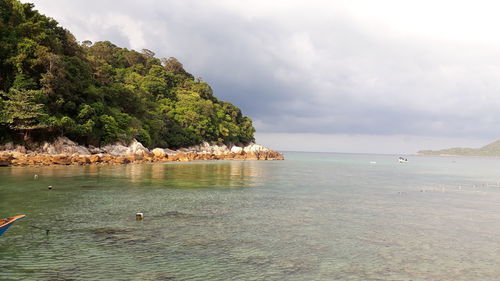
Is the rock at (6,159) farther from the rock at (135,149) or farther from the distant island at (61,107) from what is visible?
the rock at (135,149)

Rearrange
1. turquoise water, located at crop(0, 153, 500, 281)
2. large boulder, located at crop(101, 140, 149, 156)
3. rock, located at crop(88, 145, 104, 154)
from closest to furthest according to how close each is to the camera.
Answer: turquoise water, located at crop(0, 153, 500, 281)
rock, located at crop(88, 145, 104, 154)
large boulder, located at crop(101, 140, 149, 156)

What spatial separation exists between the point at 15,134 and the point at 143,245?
53334 millimetres

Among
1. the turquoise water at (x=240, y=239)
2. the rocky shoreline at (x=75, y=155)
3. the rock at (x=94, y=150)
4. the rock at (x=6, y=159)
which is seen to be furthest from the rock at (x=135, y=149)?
the turquoise water at (x=240, y=239)

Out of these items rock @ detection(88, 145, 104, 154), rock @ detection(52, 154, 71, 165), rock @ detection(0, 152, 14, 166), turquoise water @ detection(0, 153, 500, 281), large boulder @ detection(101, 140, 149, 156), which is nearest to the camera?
turquoise water @ detection(0, 153, 500, 281)

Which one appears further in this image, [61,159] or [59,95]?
[59,95]

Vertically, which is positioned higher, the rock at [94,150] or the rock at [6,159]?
the rock at [94,150]

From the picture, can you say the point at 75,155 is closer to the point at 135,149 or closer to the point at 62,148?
the point at 62,148

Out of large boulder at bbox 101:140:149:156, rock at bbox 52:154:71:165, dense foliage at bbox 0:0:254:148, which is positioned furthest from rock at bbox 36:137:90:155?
large boulder at bbox 101:140:149:156

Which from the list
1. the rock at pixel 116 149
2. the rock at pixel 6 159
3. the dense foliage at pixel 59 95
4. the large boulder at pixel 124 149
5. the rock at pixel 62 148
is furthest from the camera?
A: the large boulder at pixel 124 149

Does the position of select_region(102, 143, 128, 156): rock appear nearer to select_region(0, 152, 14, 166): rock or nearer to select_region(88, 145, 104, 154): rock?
select_region(88, 145, 104, 154): rock

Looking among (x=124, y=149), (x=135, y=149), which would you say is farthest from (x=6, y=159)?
(x=135, y=149)

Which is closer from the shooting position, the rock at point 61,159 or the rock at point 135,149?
the rock at point 61,159

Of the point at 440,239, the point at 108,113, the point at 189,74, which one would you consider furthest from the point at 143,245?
the point at 189,74

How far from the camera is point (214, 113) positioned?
127000 millimetres
